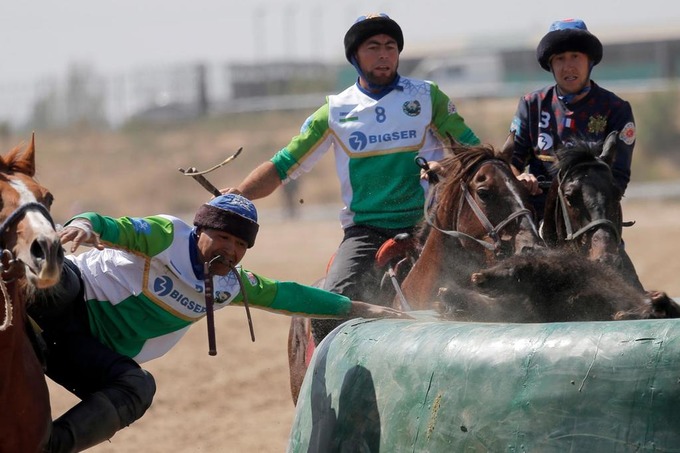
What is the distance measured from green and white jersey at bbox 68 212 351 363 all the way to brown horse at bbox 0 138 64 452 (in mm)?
422

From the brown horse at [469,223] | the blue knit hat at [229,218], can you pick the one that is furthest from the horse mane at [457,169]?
the blue knit hat at [229,218]

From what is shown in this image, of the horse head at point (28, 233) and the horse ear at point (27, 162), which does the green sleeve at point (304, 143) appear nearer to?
the horse ear at point (27, 162)

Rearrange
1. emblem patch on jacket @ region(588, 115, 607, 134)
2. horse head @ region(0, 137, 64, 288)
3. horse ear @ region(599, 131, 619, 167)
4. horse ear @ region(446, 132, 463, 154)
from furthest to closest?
1. emblem patch on jacket @ region(588, 115, 607, 134)
2. horse ear @ region(446, 132, 463, 154)
3. horse ear @ region(599, 131, 619, 167)
4. horse head @ region(0, 137, 64, 288)

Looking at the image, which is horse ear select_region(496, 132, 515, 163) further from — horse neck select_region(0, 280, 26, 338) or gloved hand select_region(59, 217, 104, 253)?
horse neck select_region(0, 280, 26, 338)

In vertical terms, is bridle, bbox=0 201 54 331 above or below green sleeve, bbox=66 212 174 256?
above

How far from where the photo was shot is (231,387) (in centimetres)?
1034

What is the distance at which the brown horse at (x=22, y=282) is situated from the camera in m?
4.18

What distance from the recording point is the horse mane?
239 inches

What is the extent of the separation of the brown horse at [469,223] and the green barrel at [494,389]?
91 cm

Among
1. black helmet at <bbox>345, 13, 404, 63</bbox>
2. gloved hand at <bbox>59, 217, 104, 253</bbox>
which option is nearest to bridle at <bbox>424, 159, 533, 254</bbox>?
black helmet at <bbox>345, 13, 404, 63</bbox>

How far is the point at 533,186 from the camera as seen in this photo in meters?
6.21

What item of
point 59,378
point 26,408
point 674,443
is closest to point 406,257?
point 59,378

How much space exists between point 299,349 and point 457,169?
5.11 feet

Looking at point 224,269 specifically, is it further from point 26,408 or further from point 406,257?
point 406,257
